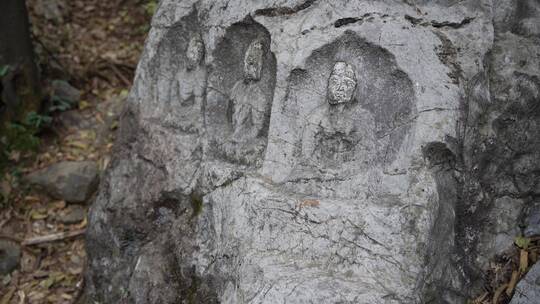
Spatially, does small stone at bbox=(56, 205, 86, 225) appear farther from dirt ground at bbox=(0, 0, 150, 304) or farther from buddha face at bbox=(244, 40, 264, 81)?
buddha face at bbox=(244, 40, 264, 81)

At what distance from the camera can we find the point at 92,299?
4.50m

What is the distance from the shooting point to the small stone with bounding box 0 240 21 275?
4.88 metres

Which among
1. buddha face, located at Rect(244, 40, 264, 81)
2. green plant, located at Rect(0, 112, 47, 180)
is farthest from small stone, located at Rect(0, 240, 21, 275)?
buddha face, located at Rect(244, 40, 264, 81)

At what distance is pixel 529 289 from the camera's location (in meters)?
3.49

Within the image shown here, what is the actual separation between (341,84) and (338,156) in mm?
456

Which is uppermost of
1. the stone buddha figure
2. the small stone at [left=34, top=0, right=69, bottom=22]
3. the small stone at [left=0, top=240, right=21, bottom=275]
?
the small stone at [left=34, top=0, right=69, bottom=22]

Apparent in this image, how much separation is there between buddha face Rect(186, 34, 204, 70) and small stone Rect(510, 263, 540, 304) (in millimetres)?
2714

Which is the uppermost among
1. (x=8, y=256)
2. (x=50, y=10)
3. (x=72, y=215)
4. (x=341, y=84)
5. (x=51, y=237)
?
(x=50, y=10)

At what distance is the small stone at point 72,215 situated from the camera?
5.30 meters

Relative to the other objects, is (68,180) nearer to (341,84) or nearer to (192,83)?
(192,83)

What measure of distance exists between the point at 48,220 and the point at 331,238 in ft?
10.5

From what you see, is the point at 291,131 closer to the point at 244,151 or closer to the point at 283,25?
the point at 244,151

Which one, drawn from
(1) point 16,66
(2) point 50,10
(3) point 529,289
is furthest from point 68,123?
(3) point 529,289

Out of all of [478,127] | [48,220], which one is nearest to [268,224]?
[478,127]
